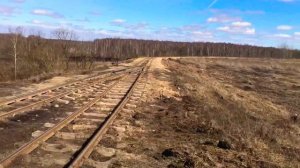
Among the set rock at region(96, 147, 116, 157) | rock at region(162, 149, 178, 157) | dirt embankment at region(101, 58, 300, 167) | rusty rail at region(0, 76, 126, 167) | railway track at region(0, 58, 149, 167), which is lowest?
dirt embankment at region(101, 58, 300, 167)

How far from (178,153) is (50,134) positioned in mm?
2851

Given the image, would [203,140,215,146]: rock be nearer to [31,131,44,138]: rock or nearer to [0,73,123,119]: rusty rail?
[31,131,44,138]: rock

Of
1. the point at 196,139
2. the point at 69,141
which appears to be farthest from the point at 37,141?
the point at 196,139

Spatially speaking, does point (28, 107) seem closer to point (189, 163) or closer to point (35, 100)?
point (35, 100)

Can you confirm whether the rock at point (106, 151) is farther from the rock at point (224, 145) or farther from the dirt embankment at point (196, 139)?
Answer: the rock at point (224, 145)

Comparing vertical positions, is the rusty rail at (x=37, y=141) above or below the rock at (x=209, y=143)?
above

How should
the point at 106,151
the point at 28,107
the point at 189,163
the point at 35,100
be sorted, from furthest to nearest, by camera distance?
1. the point at 35,100
2. the point at 28,107
3. the point at 106,151
4. the point at 189,163

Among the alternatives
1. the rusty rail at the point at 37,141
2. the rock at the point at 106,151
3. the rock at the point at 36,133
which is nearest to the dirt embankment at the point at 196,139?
the rock at the point at 106,151

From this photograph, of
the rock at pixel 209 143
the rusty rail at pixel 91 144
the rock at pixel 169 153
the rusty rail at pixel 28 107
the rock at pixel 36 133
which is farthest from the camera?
the rusty rail at pixel 28 107

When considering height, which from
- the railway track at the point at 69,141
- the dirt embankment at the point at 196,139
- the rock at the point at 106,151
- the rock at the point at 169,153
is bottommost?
the dirt embankment at the point at 196,139

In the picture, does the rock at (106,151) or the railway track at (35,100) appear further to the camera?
the railway track at (35,100)

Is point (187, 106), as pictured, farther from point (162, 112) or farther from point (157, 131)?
point (157, 131)

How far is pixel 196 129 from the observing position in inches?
501

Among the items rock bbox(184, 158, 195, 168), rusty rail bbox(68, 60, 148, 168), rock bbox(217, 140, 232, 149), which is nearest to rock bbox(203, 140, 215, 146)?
rock bbox(217, 140, 232, 149)
